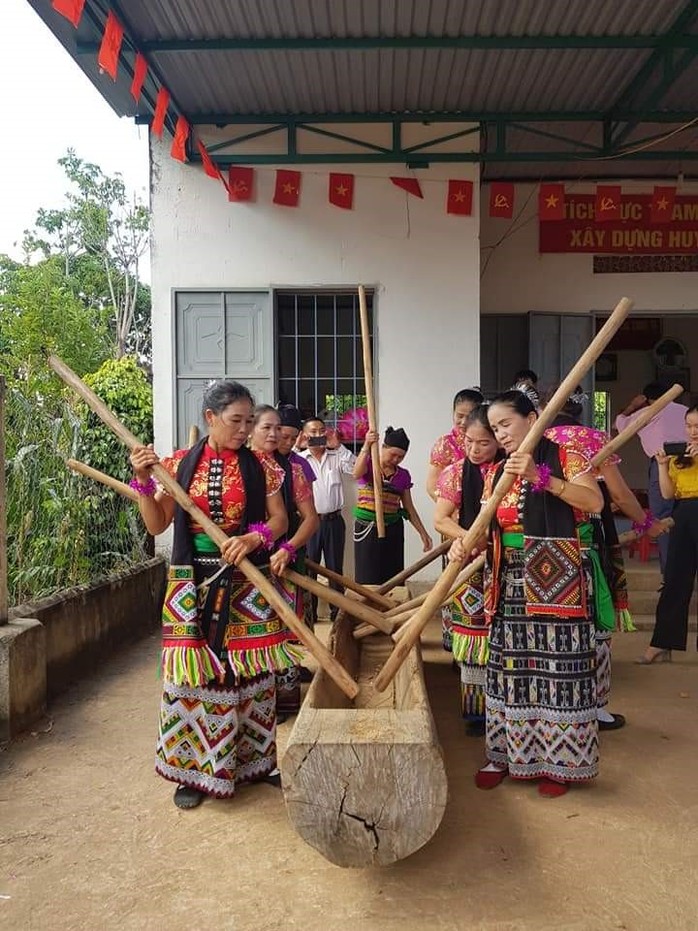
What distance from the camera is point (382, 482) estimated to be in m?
4.86

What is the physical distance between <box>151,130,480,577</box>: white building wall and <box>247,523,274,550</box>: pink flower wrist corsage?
344cm

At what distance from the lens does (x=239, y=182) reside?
6.10 meters

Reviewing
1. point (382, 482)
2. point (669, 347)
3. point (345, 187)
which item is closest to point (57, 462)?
point (382, 482)

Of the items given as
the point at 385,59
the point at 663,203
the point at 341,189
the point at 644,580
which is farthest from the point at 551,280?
the point at 644,580

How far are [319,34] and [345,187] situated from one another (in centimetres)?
136

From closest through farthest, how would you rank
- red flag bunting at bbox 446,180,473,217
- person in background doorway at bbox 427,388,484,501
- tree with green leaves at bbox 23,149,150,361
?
person in background doorway at bbox 427,388,484,501
red flag bunting at bbox 446,180,473,217
tree with green leaves at bbox 23,149,150,361

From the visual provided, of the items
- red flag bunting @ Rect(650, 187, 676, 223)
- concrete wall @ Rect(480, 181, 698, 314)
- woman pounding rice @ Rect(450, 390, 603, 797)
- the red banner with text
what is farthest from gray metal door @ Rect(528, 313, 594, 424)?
woman pounding rice @ Rect(450, 390, 603, 797)

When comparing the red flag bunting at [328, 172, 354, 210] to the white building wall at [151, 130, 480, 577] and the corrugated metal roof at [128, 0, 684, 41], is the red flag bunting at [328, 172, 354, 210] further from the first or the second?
the corrugated metal roof at [128, 0, 684, 41]

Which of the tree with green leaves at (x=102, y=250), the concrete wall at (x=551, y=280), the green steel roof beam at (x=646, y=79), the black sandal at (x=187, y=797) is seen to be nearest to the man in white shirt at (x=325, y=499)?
the black sandal at (x=187, y=797)

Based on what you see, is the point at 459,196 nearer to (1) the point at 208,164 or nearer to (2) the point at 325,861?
(1) the point at 208,164

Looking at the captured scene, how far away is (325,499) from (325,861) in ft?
9.90

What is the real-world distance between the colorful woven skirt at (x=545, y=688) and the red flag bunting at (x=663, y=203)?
4.95 meters

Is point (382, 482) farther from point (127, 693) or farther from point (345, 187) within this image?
point (345, 187)

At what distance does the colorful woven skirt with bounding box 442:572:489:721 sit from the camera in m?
3.35
